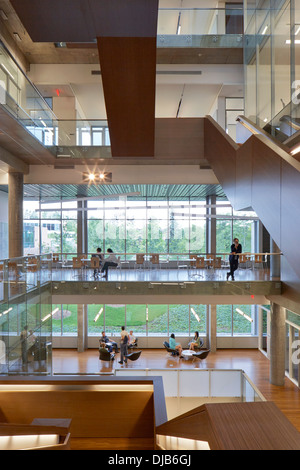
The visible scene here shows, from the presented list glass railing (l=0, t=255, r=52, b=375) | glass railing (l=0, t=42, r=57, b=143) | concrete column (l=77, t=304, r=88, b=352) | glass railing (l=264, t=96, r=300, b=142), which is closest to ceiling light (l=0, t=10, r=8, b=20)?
glass railing (l=0, t=42, r=57, b=143)

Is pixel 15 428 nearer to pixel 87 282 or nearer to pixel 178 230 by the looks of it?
pixel 87 282

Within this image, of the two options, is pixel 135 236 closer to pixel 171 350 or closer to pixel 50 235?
pixel 50 235

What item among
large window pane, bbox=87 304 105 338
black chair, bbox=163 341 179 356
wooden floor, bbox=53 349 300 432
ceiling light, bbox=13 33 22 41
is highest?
→ ceiling light, bbox=13 33 22 41

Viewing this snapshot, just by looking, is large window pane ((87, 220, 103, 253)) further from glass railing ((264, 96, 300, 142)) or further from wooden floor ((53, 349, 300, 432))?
glass railing ((264, 96, 300, 142))

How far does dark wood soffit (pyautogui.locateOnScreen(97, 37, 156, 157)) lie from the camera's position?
232 cm

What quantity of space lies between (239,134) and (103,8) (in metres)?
6.77

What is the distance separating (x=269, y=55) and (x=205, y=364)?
1222 cm

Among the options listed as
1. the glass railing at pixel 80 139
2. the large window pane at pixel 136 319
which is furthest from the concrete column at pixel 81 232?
the glass railing at pixel 80 139

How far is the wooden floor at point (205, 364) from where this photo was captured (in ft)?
38.1

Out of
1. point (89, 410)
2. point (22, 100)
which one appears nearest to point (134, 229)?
point (22, 100)

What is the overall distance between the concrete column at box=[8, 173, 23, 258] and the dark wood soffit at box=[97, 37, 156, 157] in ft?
28.8

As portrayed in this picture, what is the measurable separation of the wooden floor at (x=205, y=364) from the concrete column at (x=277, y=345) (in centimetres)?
38

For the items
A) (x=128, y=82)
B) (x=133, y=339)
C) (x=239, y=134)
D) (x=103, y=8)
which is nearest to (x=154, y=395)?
(x=128, y=82)

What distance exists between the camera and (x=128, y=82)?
2.78 metres
